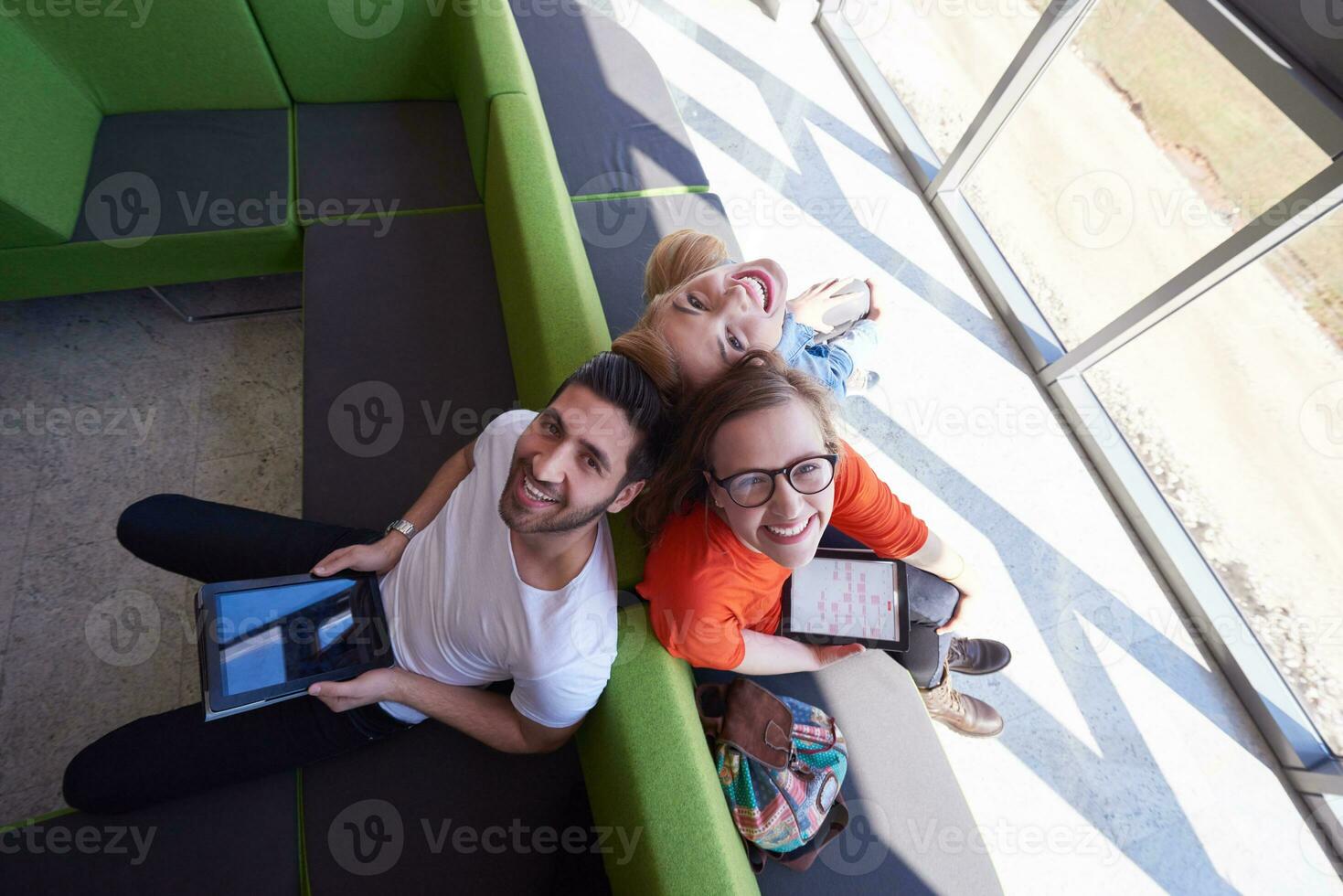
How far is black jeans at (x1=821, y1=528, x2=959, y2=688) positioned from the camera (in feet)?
6.51

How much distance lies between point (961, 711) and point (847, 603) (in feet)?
2.68

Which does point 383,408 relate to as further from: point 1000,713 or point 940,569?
point 1000,713

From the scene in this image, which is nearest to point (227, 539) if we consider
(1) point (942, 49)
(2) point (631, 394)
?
(2) point (631, 394)

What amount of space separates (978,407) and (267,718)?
9.48ft

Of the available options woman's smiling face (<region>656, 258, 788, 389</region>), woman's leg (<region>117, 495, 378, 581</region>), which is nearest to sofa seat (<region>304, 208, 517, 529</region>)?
woman's leg (<region>117, 495, 378, 581</region>)

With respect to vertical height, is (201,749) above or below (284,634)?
below

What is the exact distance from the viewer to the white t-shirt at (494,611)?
1405mm

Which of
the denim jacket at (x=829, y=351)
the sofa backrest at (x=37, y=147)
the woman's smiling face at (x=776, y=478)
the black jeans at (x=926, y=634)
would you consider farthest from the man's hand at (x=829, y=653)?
the sofa backrest at (x=37, y=147)

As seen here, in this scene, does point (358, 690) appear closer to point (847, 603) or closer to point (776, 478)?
point (776, 478)

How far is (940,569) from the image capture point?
1983 millimetres

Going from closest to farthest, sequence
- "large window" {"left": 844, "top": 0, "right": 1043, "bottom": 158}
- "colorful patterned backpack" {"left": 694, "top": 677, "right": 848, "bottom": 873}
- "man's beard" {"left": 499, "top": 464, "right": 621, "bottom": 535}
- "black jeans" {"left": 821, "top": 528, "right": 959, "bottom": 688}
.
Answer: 1. "man's beard" {"left": 499, "top": 464, "right": 621, "bottom": 535}
2. "colorful patterned backpack" {"left": 694, "top": 677, "right": 848, "bottom": 873}
3. "black jeans" {"left": 821, "top": 528, "right": 959, "bottom": 688}
4. "large window" {"left": 844, "top": 0, "right": 1043, "bottom": 158}

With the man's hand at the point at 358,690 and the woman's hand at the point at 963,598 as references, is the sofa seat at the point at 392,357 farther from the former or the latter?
the woman's hand at the point at 963,598

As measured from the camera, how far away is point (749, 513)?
146cm

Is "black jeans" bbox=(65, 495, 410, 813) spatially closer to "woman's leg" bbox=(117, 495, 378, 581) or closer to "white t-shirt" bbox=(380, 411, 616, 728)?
"woman's leg" bbox=(117, 495, 378, 581)
